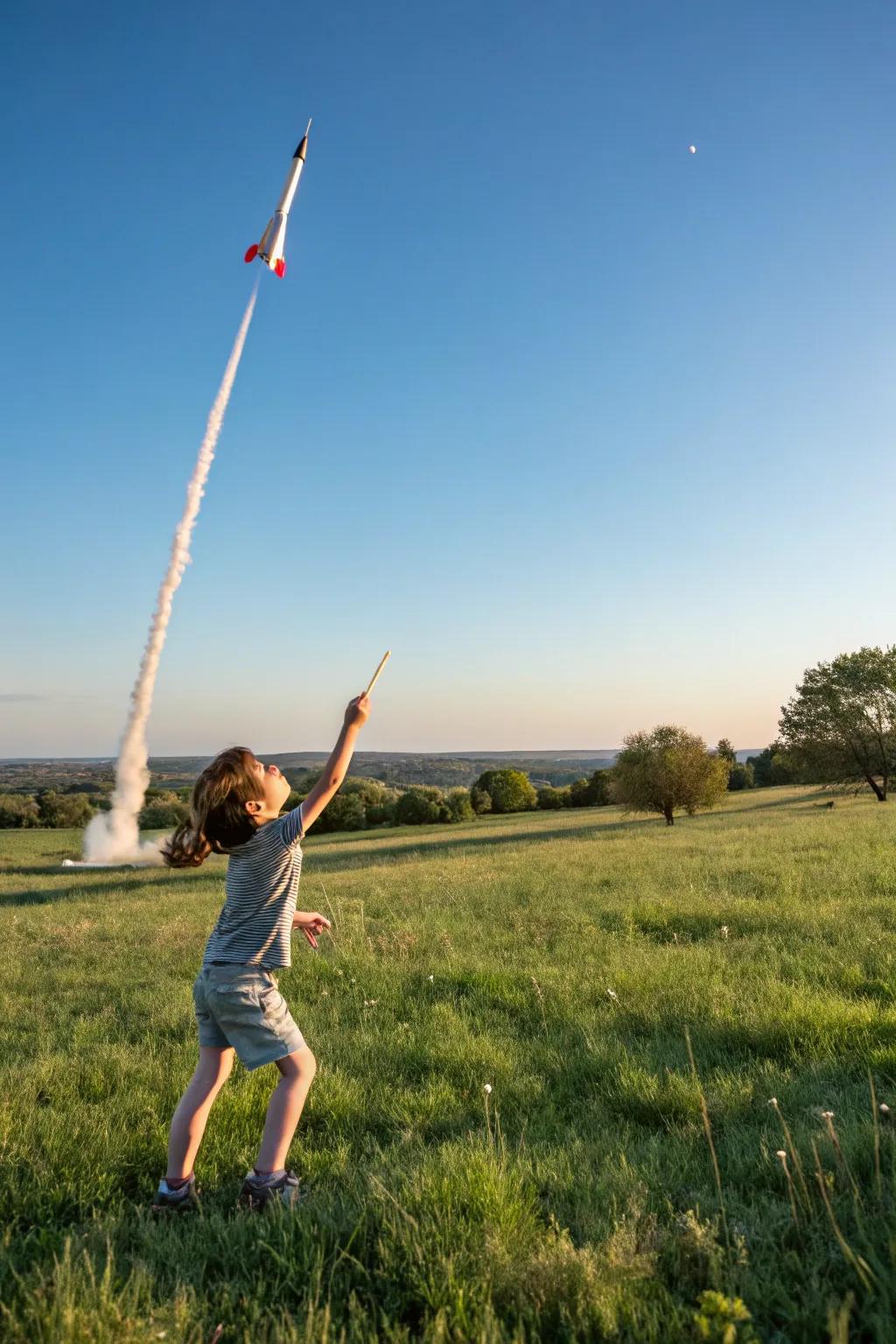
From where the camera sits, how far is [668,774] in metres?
45.7

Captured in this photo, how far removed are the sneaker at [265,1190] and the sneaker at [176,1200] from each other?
239 millimetres

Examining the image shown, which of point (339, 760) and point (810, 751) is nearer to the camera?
point (339, 760)

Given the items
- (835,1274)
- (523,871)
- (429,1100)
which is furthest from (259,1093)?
(523,871)

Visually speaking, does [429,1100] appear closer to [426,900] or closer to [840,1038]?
[840,1038]

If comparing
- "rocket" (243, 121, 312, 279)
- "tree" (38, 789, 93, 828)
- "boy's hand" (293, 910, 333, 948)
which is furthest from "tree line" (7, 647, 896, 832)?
"boy's hand" (293, 910, 333, 948)

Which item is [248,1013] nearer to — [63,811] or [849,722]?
[849,722]

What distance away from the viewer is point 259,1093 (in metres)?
5.09

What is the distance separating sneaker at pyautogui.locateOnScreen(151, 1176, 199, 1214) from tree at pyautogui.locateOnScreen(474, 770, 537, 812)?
88554 millimetres

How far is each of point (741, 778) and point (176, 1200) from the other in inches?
3782

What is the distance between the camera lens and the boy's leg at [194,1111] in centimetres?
386

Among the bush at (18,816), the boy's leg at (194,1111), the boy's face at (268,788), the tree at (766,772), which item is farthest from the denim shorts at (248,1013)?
the bush at (18,816)

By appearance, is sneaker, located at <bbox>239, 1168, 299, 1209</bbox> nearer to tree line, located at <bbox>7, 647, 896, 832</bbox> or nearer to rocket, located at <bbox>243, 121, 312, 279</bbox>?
rocket, located at <bbox>243, 121, 312, 279</bbox>

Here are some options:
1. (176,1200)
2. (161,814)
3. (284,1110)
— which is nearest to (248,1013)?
(284,1110)

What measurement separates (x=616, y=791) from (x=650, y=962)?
1633 inches
